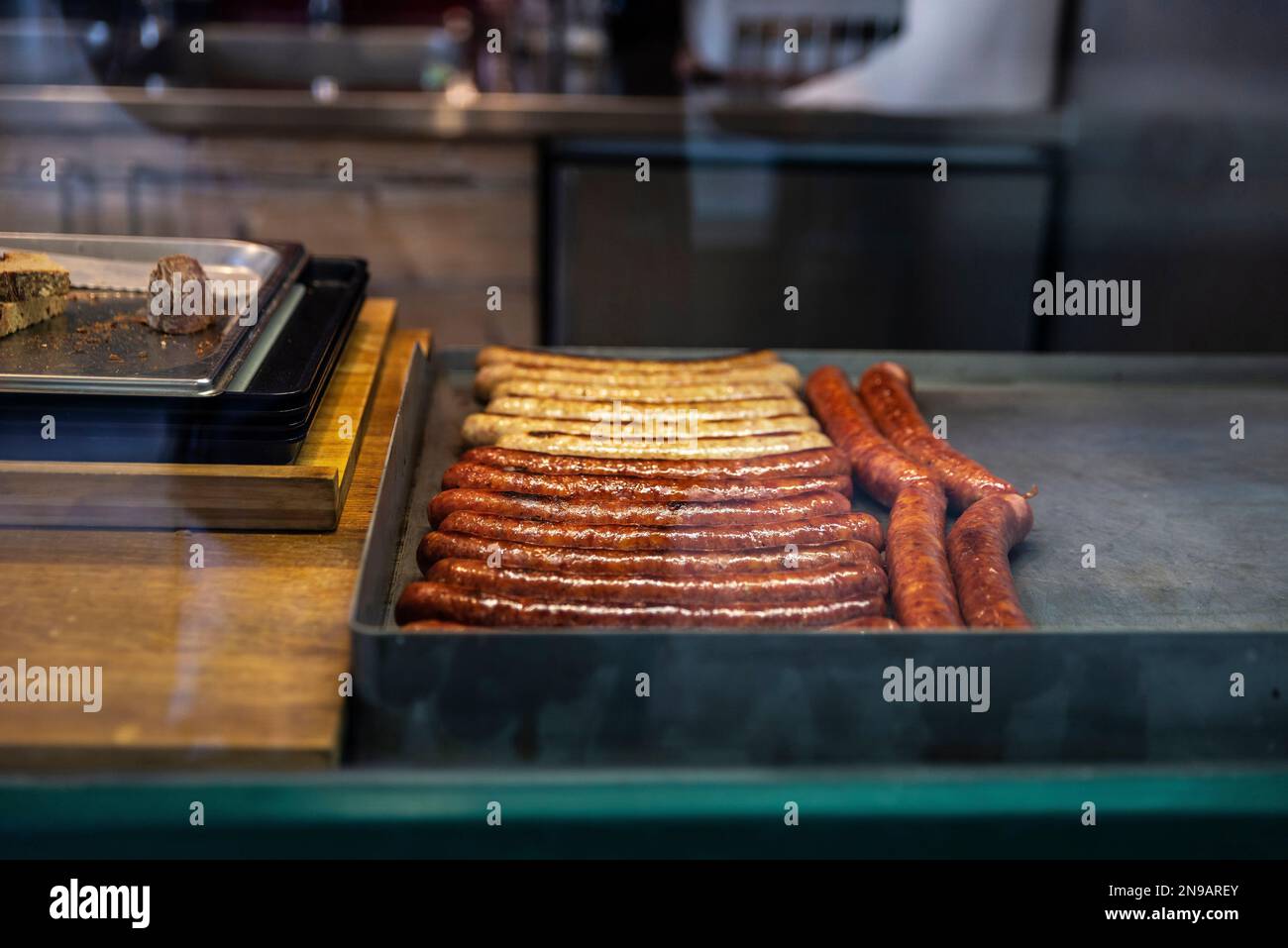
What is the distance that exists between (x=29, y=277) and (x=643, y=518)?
1472 millimetres

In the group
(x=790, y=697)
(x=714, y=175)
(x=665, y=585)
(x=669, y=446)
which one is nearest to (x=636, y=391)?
(x=669, y=446)

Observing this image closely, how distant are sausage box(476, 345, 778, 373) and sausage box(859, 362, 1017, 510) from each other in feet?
1.02

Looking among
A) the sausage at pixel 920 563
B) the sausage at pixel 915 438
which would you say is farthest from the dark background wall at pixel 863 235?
the sausage at pixel 920 563

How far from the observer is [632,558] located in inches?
82.7

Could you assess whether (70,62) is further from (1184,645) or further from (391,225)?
(1184,645)

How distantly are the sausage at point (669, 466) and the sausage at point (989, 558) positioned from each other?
1.14 ft

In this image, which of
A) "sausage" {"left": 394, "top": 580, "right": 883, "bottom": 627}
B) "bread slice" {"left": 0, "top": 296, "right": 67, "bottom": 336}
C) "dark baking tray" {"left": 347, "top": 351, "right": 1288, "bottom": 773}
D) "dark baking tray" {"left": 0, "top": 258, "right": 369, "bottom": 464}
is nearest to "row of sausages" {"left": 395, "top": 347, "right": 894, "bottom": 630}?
"sausage" {"left": 394, "top": 580, "right": 883, "bottom": 627}

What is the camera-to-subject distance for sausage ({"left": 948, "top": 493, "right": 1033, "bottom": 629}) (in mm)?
1995

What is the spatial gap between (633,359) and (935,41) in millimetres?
3109

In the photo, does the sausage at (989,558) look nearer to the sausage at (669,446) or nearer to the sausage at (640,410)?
the sausage at (669,446)

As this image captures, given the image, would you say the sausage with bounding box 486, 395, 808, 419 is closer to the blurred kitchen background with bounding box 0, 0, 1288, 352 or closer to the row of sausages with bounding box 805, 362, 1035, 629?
the row of sausages with bounding box 805, 362, 1035, 629

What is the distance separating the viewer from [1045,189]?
534 cm

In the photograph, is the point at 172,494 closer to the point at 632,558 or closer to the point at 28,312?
the point at 28,312

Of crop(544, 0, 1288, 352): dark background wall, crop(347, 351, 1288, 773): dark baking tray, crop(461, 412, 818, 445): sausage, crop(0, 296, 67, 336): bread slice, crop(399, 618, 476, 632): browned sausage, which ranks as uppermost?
crop(544, 0, 1288, 352): dark background wall
